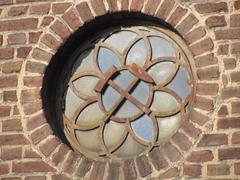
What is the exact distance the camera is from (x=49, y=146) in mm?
4379

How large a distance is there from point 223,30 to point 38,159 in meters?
1.42

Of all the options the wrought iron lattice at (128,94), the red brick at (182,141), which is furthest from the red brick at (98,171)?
the red brick at (182,141)

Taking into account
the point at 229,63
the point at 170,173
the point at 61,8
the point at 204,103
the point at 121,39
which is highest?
the point at 61,8

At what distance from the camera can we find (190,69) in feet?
14.5

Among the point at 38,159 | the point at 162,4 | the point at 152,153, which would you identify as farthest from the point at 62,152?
the point at 162,4

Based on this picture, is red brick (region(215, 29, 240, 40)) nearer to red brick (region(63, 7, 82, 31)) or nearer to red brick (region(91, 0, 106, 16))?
red brick (region(91, 0, 106, 16))

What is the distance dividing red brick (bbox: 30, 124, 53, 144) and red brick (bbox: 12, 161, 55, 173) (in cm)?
14

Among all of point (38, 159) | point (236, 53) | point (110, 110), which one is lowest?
point (38, 159)

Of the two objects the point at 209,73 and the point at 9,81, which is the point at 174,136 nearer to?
the point at 209,73

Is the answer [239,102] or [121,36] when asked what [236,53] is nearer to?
[239,102]

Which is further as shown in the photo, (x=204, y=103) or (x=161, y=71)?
(x=161, y=71)

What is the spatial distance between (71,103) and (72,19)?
0.56m

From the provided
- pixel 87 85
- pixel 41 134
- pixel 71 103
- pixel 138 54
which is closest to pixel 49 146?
pixel 41 134

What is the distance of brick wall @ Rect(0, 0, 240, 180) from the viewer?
4141 millimetres
